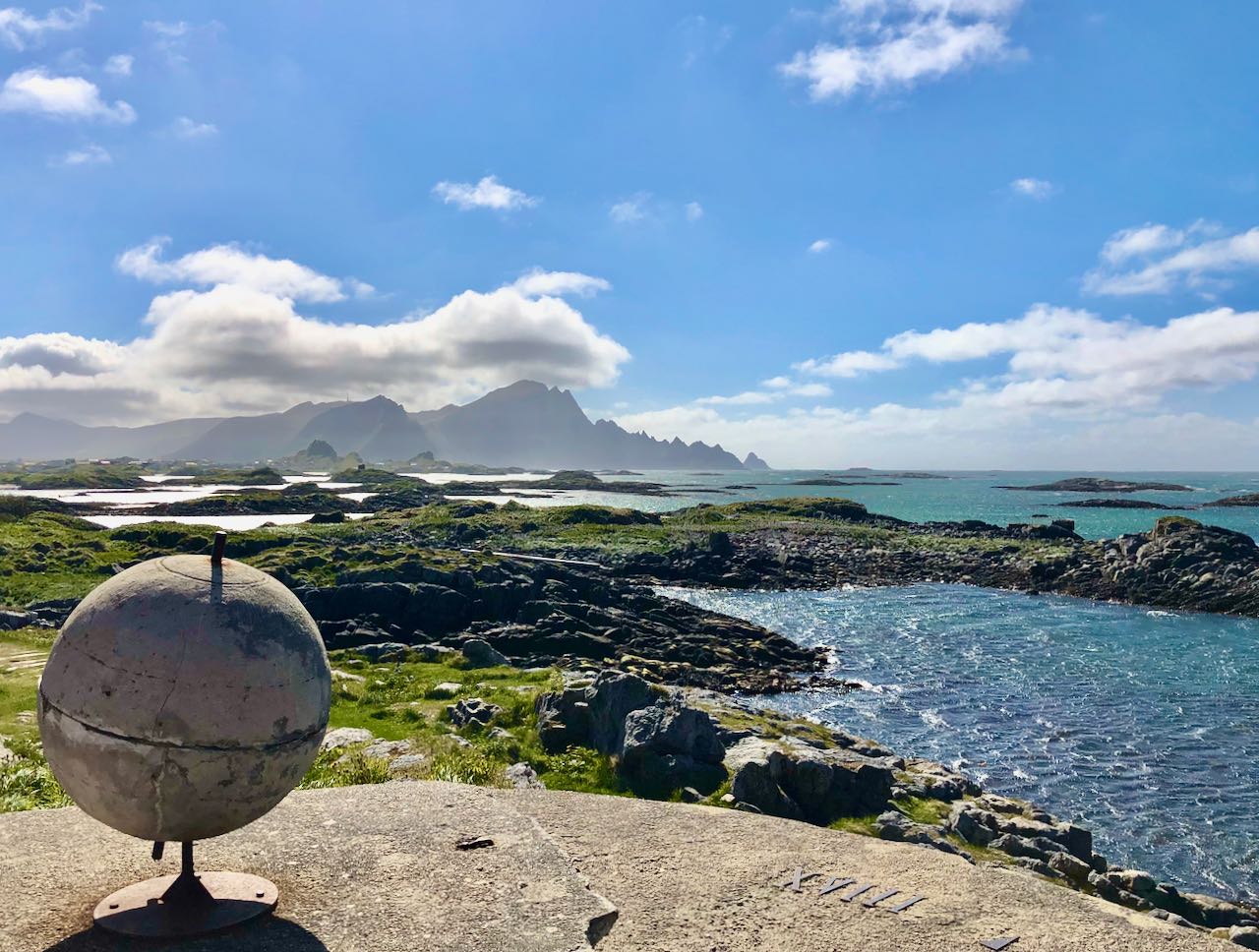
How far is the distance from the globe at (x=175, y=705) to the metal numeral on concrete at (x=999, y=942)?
720 cm

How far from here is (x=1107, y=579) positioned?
51.7 meters

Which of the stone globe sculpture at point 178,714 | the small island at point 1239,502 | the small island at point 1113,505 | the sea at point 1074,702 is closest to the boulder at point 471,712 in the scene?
the stone globe sculpture at point 178,714

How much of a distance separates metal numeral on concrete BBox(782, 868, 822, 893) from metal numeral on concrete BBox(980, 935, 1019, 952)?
1980mm

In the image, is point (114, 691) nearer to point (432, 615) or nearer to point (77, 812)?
point (77, 812)

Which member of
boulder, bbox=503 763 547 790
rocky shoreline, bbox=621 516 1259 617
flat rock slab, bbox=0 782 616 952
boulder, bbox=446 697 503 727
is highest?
flat rock slab, bbox=0 782 616 952

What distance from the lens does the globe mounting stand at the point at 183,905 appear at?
285 inches

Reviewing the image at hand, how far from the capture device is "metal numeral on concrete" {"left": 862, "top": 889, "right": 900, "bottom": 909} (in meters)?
8.91

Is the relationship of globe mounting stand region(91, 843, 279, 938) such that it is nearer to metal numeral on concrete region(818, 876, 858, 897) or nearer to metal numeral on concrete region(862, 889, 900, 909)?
metal numeral on concrete region(818, 876, 858, 897)

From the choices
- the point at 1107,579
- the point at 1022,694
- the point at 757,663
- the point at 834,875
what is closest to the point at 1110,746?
the point at 1022,694

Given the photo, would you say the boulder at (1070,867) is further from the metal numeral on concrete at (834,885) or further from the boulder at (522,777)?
the boulder at (522,777)

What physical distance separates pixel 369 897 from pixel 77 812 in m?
4.99

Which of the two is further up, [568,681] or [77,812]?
[77,812]

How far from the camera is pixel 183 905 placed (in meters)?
7.53

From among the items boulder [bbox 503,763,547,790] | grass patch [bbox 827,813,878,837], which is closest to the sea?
grass patch [bbox 827,813,878,837]
